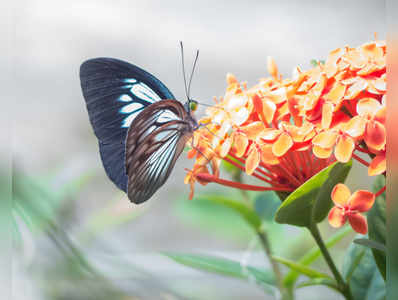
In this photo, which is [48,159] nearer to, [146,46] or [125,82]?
[146,46]

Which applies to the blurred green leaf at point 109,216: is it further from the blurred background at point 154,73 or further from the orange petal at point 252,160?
the orange petal at point 252,160

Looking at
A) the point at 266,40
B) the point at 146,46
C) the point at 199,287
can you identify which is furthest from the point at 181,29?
the point at 199,287

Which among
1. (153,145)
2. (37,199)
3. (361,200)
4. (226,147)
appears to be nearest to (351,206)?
(361,200)

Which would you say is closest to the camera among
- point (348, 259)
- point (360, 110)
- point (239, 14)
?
point (360, 110)

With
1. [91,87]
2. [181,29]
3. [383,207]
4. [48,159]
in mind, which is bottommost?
[48,159]

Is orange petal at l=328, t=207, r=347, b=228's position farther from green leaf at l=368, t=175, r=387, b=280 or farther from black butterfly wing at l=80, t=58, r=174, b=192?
black butterfly wing at l=80, t=58, r=174, b=192

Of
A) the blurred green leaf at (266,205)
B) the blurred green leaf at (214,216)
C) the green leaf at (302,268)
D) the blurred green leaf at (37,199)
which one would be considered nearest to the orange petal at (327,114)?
the green leaf at (302,268)
